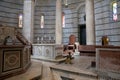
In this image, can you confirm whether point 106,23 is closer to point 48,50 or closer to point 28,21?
point 48,50

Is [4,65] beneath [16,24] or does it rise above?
beneath

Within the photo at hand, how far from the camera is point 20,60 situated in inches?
145

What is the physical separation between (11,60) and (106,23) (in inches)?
387

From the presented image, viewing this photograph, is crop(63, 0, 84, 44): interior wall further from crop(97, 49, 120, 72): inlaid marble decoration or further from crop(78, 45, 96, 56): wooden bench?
crop(97, 49, 120, 72): inlaid marble decoration

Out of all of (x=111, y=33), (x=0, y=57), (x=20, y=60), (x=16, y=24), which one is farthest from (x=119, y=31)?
(x=16, y=24)

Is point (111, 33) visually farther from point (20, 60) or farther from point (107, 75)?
point (20, 60)

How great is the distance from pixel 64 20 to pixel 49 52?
8.01m

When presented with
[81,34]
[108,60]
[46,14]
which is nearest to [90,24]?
[81,34]

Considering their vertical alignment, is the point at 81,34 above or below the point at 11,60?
above

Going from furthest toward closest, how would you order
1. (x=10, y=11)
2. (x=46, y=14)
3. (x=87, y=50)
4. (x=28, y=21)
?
(x=46, y=14)
(x=10, y=11)
(x=28, y=21)
(x=87, y=50)

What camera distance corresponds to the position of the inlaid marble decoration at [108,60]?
346 cm

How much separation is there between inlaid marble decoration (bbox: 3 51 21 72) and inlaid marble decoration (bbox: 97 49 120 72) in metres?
2.76

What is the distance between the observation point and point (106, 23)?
10766 mm

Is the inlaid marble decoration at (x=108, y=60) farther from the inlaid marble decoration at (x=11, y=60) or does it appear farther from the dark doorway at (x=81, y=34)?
the dark doorway at (x=81, y=34)
